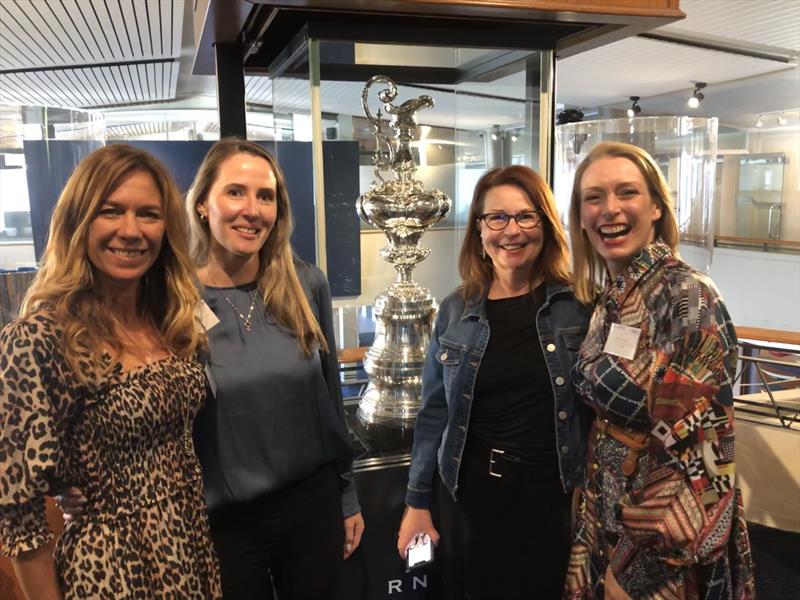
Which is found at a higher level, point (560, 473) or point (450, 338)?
point (450, 338)

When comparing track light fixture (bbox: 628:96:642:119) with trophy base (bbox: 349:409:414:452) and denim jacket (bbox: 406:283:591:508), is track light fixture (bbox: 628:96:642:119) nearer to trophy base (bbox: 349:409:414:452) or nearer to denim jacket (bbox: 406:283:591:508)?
trophy base (bbox: 349:409:414:452)

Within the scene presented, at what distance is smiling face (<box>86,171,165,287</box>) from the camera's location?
0.97 meters

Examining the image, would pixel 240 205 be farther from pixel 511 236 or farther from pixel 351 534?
pixel 351 534

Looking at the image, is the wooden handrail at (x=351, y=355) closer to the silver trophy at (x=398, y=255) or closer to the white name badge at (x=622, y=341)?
the silver trophy at (x=398, y=255)

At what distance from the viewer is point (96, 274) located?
3.29 ft

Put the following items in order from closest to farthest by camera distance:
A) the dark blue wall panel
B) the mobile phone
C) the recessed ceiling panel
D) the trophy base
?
the mobile phone < the trophy base < the dark blue wall panel < the recessed ceiling panel

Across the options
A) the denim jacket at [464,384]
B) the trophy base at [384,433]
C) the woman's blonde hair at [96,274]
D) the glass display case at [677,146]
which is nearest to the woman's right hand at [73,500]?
the woman's blonde hair at [96,274]

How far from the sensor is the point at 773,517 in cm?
235

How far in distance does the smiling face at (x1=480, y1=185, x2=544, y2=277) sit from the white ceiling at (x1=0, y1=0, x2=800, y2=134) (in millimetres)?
770

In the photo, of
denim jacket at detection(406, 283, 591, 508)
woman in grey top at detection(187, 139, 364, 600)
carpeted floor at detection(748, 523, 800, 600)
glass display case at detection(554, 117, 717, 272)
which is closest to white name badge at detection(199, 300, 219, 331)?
woman in grey top at detection(187, 139, 364, 600)

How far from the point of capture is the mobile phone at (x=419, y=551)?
142cm

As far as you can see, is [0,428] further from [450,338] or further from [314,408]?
[450,338]

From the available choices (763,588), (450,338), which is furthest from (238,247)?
(763,588)

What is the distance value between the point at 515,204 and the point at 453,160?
95 cm
